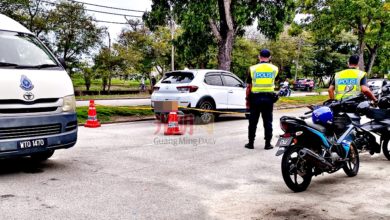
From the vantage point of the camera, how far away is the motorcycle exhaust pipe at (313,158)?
5.32 m

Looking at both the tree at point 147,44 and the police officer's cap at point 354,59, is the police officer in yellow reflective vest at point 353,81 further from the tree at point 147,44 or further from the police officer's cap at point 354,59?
the tree at point 147,44

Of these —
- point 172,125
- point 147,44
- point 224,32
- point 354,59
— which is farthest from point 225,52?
point 147,44

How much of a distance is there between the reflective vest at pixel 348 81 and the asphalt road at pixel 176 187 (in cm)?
132

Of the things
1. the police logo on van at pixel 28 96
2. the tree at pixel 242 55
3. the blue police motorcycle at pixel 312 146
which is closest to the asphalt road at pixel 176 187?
the blue police motorcycle at pixel 312 146

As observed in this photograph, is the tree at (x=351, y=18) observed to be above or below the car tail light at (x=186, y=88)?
above

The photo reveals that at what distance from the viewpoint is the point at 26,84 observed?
5.72 metres

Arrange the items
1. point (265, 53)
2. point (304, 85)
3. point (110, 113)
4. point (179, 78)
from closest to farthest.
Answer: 1. point (265, 53)
2. point (179, 78)
3. point (110, 113)
4. point (304, 85)

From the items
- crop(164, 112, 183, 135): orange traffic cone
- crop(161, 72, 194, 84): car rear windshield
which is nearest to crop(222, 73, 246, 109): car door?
crop(161, 72, 194, 84): car rear windshield

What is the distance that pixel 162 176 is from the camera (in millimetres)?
Answer: 6109

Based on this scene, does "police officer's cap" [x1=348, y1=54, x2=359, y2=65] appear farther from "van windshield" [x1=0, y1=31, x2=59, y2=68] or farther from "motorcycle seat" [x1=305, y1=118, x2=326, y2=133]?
"van windshield" [x1=0, y1=31, x2=59, y2=68]

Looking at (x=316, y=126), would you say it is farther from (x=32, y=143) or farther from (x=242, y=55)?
(x=242, y=55)

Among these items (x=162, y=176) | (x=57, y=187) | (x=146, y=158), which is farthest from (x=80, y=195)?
(x=146, y=158)

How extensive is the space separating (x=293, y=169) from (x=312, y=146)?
0.50 metres

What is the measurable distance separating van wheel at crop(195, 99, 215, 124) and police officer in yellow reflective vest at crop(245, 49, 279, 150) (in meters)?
3.72
